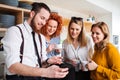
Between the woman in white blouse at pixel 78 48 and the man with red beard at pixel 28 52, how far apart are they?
0.46 meters

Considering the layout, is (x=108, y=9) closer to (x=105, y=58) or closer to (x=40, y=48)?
(x=105, y=58)

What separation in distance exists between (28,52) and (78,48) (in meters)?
0.81

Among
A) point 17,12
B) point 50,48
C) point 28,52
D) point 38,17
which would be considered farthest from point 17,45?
point 17,12

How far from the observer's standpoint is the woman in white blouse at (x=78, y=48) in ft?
6.08

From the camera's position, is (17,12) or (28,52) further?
(17,12)

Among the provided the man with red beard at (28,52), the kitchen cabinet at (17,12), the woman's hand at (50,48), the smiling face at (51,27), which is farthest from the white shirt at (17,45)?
the kitchen cabinet at (17,12)

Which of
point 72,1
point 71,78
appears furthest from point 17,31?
Result: point 72,1

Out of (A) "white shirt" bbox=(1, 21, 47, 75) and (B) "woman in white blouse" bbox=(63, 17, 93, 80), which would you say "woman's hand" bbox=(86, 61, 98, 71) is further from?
(A) "white shirt" bbox=(1, 21, 47, 75)

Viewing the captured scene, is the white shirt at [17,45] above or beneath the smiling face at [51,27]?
beneath

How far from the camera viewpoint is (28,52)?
1234mm

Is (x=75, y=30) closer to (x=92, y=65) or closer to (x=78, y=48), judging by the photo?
(x=78, y=48)

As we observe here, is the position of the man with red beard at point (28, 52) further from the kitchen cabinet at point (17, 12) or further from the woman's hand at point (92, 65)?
the kitchen cabinet at point (17, 12)

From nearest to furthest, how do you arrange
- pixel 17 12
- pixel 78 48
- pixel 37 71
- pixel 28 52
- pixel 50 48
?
pixel 37 71, pixel 28 52, pixel 50 48, pixel 78 48, pixel 17 12

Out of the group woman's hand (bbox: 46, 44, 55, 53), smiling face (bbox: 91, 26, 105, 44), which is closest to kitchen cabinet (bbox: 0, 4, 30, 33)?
woman's hand (bbox: 46, 44, 55, 53)
